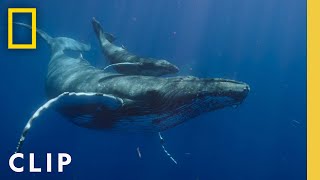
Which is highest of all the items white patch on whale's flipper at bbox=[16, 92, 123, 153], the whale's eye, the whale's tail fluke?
the whale's tail fluke

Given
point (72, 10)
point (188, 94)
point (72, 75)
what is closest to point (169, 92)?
point (188, 94)

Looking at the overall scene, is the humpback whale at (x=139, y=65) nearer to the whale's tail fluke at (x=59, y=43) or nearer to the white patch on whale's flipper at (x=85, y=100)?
the white patch on whale's flipper at (x=85, y=100)

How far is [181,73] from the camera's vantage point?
12766 millimetres

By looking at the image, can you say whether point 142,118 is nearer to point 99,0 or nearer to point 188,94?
point 188,94

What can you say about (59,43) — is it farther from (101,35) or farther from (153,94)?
(153,94)

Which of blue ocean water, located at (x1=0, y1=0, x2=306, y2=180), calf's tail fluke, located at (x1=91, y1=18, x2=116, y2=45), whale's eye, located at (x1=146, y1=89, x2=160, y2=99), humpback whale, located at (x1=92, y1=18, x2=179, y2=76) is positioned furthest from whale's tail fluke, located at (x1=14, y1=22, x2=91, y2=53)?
whale's eye, located at (x1=146, y1=89, x2=160, y2=99)

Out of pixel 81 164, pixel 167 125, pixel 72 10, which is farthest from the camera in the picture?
pixel 72 10

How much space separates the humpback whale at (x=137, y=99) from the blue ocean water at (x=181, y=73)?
3366 millimetres

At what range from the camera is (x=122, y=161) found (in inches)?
579

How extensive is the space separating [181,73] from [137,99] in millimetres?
6179

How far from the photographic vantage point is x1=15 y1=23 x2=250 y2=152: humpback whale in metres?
6.08

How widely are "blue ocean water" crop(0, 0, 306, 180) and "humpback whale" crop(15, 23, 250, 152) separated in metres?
3.37

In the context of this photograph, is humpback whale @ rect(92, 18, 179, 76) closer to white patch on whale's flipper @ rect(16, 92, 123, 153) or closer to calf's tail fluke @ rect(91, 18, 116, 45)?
calf's tail fluke @ rect(91, 18, 116, 45)

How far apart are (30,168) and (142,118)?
4169 mm
